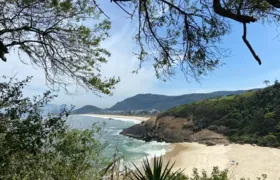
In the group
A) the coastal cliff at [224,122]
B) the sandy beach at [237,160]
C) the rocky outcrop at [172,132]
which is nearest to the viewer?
the sandy beach at [237,160]

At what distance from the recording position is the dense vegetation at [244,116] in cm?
4628

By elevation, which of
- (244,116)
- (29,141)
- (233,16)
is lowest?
(244,116)

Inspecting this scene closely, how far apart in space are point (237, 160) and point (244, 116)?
75.5 ft

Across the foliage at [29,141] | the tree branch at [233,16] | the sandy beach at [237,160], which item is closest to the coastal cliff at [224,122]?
the sandy beach at [237,160]

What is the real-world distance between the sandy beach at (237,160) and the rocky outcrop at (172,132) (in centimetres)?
778

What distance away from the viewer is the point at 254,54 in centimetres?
313

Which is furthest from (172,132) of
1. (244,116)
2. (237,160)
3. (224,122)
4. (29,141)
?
(29,141)

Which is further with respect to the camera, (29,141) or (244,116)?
(244,116)

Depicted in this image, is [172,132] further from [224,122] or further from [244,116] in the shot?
[244,116]

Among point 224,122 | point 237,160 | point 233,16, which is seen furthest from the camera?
point 224,122

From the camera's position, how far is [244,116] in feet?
179

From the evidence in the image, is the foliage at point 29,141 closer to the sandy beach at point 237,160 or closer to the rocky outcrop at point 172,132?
the sandy beach at point 237,160

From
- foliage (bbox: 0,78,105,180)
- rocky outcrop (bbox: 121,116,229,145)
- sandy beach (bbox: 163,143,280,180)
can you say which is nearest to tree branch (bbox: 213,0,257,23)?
foliage (bbox: 0,78,105,180)

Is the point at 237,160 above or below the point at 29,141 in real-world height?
below
